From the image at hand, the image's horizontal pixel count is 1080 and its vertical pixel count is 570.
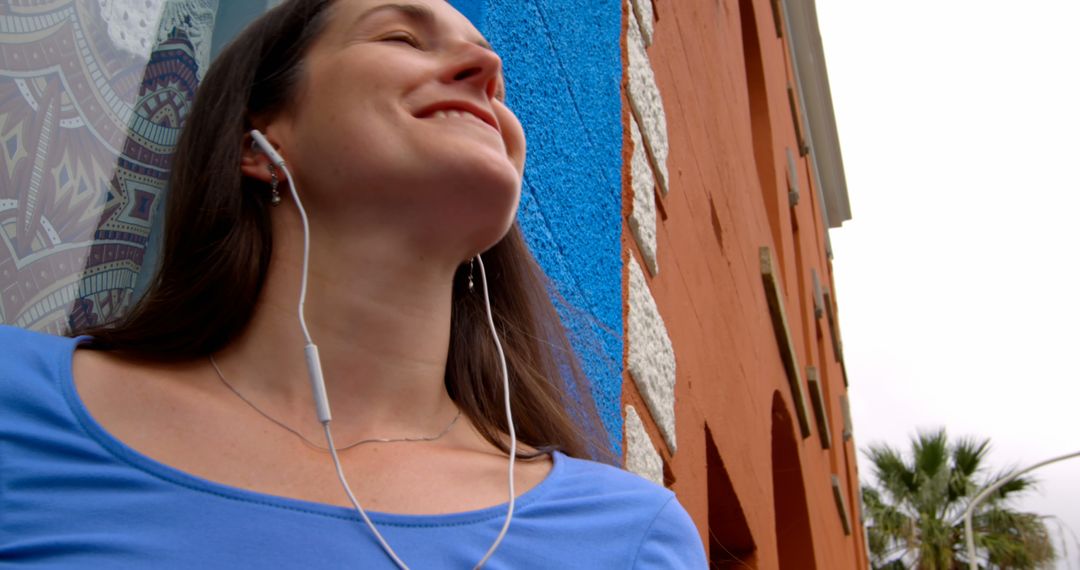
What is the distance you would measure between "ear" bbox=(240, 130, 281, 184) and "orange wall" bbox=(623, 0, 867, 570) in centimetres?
127

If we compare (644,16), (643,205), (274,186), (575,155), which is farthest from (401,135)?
(644,16)

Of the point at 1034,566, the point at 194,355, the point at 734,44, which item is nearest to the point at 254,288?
the point at 194,355

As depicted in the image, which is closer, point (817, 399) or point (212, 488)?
point (212, 488)

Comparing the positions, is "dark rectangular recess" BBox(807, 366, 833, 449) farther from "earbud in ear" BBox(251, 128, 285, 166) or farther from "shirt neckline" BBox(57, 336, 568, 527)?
"shirt neckline" BBox(57, 336, 568, 527)

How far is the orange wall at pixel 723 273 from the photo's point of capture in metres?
3.41

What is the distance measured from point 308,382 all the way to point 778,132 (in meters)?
8.01

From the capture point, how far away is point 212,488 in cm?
106

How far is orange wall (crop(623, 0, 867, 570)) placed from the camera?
3414 mm

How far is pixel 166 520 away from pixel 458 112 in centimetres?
72

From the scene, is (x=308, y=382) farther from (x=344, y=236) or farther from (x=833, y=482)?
(x=833, y=482)

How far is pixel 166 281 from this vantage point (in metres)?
1.44

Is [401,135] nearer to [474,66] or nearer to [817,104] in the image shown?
[474,66]

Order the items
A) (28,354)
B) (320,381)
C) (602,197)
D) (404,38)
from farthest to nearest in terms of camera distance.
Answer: (602,197), (404,38), (320,381), (28,354)

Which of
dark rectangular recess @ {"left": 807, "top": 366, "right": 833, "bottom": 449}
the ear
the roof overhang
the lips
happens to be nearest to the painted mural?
the ear
